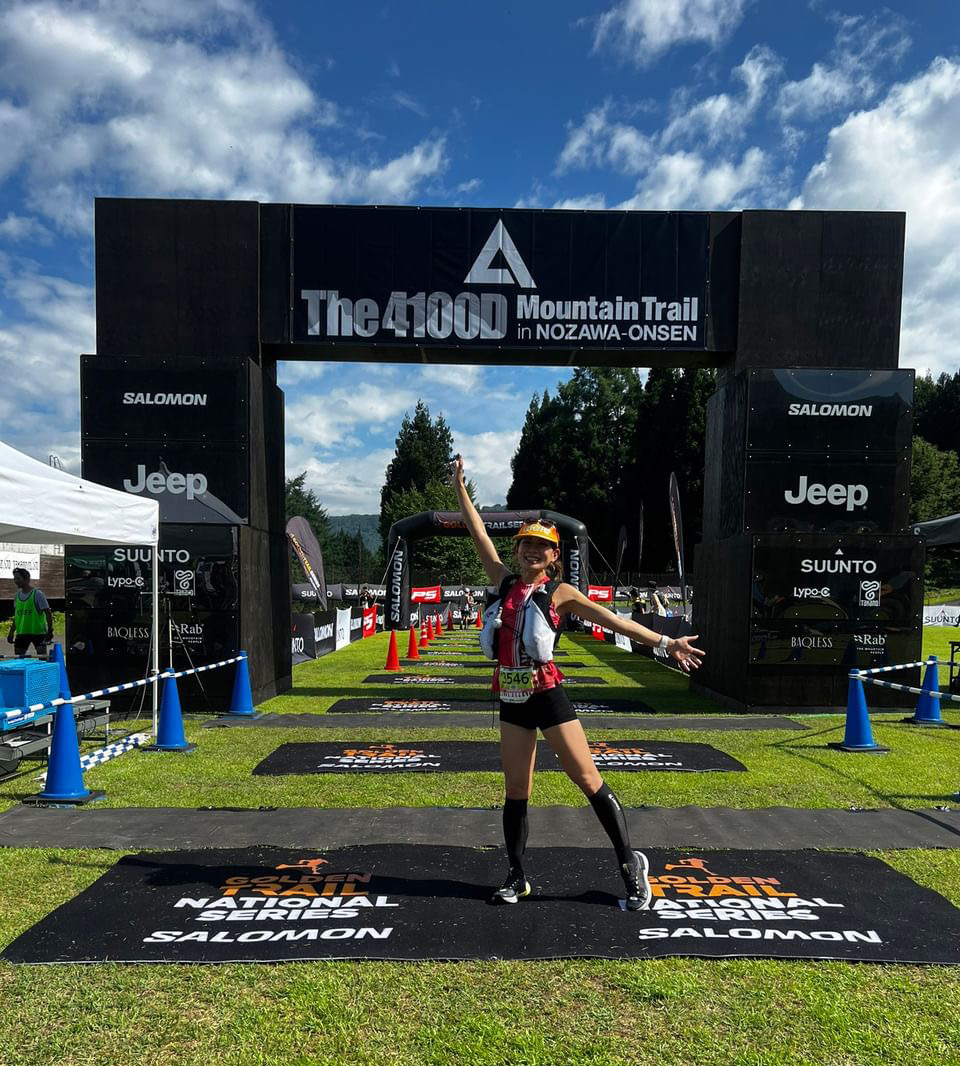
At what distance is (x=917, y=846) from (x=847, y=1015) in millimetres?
2550

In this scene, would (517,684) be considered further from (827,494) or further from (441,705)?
(827,494)

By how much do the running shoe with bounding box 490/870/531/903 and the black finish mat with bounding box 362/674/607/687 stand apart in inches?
392

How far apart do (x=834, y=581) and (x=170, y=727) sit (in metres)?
8.36

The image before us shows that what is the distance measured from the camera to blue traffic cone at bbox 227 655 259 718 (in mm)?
10188

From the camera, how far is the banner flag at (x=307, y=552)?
22.5 metres

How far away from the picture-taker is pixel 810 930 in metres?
3.96

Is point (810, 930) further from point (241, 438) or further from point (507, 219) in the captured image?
point (507, 219)

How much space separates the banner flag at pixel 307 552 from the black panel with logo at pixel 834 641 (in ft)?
46.4

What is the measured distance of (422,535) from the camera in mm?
20844

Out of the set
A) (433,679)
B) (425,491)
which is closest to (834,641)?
(433,679)

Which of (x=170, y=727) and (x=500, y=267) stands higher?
(x=500, y=267)

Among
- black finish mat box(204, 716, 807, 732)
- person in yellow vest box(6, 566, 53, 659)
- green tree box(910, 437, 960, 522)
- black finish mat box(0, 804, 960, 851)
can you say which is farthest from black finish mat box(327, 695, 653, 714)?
green tree box(910, 437, 960, 522)

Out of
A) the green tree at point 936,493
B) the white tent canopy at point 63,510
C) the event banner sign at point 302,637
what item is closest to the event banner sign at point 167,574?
the white tent canopy at point 63,510

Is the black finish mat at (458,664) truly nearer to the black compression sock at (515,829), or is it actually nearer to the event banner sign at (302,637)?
the event banner sign at (302,637)
